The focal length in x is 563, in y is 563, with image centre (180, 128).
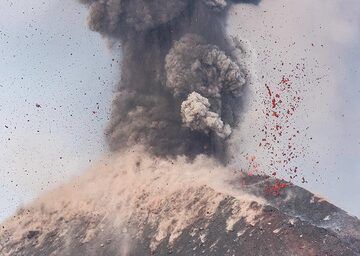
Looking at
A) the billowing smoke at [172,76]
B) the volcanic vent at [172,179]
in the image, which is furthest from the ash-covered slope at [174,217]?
the billowing smoke at [172,76]

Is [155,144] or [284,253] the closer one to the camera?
[284,253]

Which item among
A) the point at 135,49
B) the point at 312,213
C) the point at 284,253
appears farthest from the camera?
the point at 135,49

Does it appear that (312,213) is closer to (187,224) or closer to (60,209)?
(187,224)

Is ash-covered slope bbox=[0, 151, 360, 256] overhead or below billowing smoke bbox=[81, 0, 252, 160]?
below

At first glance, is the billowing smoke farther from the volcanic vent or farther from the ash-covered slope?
→ the ash-covered slope

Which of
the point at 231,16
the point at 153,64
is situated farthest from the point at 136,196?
the point at 231,16

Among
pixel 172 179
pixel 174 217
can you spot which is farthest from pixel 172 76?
pixel 174 217

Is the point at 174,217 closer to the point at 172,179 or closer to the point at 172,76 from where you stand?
the point at 172,179

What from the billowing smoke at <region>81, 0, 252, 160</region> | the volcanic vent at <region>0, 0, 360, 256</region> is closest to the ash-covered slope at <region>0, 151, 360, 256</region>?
the volcanic vent at <region>0, 0, 360, 256</region>
